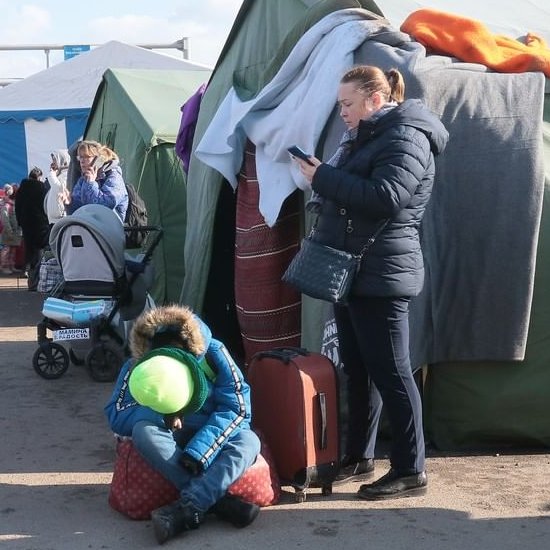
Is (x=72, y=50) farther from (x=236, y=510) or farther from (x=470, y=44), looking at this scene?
(x=236, y=510)

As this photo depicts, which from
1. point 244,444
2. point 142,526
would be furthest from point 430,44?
point 142,526

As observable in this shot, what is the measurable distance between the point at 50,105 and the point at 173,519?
13848 millimetres

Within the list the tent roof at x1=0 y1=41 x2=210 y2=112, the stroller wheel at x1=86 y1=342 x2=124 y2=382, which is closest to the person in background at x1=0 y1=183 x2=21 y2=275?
the tent roof at x1=0 y1=41 x2=210 y2=112

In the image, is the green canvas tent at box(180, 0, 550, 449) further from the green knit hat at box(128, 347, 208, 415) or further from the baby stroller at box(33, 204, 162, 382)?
the baby stroller at box(33, 204, 162, 382)

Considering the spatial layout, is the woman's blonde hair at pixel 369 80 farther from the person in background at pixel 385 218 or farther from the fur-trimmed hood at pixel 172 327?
the fur-trimmed hood at pixel 172 327

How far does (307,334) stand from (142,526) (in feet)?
5.32

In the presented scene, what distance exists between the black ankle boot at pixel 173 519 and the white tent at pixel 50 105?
1340cm

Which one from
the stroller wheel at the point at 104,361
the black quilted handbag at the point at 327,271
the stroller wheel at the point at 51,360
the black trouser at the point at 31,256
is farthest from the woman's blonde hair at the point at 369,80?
the black trouser at the point at 31,256

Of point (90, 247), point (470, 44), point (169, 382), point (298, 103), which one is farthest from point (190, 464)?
point (90, 247)

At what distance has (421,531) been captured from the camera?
4004 mm

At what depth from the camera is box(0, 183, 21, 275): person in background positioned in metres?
14.7

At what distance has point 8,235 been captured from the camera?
577 inches

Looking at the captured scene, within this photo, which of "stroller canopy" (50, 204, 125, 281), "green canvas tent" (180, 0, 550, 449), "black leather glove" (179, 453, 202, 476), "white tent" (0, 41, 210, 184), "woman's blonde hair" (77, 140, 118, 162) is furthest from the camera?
"white tent" (0, 41, 210, 184)

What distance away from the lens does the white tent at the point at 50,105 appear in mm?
16719
